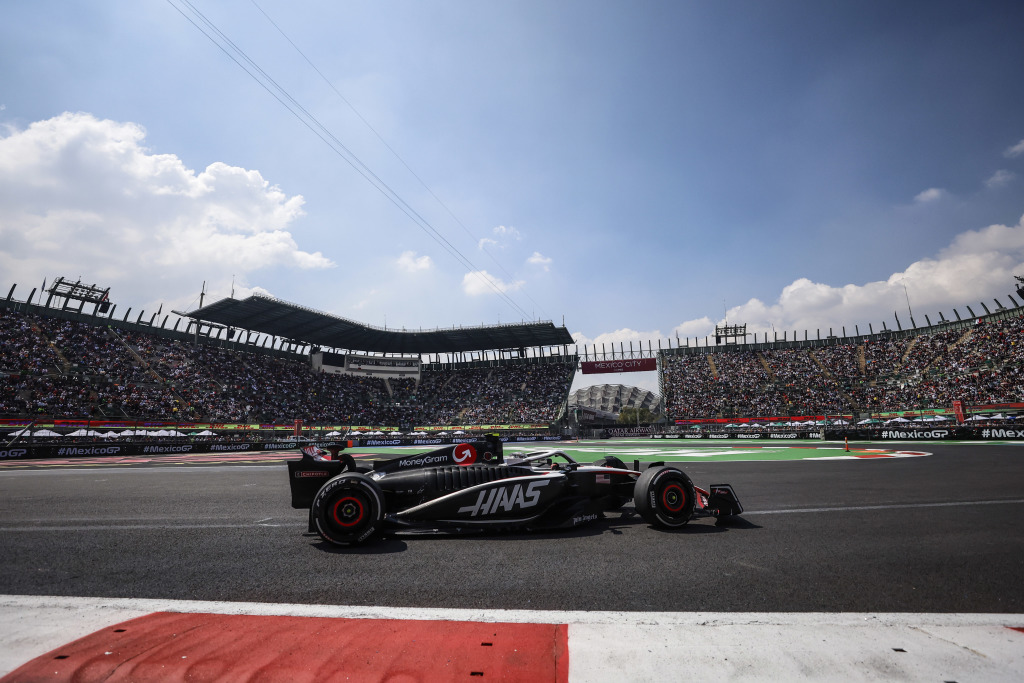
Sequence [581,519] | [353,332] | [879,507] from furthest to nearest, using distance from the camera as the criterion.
A: [353,332] → [879,507] → [581,519]

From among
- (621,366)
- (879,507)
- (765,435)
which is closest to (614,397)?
(621,366)

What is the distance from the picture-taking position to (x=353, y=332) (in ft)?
184

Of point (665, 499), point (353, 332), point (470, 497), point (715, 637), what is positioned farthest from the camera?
point (353, 332)

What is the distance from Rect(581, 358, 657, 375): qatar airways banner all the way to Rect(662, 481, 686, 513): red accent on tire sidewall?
5109cm

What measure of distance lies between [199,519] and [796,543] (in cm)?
805

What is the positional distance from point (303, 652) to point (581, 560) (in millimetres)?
2780

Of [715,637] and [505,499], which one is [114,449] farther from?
[715,637]

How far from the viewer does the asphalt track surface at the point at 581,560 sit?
12.0 ft

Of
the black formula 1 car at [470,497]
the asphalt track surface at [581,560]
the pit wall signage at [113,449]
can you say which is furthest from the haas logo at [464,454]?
the pit wall signage at [113,449]

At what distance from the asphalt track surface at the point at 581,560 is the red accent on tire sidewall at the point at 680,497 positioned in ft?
0.99

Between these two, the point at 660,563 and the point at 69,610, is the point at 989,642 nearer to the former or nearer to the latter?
the point at 660,563

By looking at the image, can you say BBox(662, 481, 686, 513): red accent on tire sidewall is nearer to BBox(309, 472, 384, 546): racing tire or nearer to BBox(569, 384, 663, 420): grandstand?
BBox(309, 472, 384, 546): racing tire

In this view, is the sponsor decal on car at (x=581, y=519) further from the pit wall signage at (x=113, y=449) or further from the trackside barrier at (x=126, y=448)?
the pit wall signage at (x=113, y=449)

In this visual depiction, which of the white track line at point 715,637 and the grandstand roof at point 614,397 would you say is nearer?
the white track line at point 715,637
